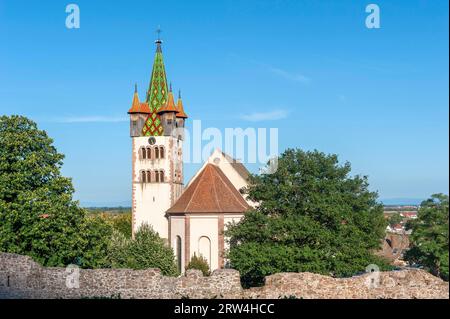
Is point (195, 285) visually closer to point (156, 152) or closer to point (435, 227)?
point (435, 227)

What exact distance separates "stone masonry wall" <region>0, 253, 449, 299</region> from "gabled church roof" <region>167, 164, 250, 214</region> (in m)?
23.3

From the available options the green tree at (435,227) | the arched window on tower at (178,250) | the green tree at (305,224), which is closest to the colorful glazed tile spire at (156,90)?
the arched window on tower at (178,250)

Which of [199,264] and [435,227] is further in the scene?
[199,264]

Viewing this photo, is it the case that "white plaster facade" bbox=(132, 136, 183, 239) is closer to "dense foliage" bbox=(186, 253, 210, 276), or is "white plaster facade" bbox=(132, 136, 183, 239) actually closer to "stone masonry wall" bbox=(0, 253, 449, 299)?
"dense foliage" bbox=(186, 253, 210, 276)

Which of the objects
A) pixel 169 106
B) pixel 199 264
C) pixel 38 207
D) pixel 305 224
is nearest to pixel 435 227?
pixel 305 224

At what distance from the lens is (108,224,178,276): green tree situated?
39594mm

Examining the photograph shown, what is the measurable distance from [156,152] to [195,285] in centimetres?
3205

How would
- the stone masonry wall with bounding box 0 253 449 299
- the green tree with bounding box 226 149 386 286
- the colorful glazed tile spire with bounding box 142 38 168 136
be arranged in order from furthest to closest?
the colorful glazed tile spire with bounding box 142 38 168 136, the green tree with bounding box 226 149 386 286, the stone masonry wall with bounding box 0 253 449 299

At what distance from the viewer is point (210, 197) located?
4584 cm

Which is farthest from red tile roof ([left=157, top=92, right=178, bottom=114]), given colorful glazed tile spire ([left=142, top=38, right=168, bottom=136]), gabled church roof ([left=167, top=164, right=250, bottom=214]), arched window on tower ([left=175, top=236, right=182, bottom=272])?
arched window on tower ([left=175, top=236, right=182, bottom=272])

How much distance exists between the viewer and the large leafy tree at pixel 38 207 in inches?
1118

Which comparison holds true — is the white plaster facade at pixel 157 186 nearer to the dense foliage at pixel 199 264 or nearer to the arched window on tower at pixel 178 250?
the arched window on tower at pixel 178 250

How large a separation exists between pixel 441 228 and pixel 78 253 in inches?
785

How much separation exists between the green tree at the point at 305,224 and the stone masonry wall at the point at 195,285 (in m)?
8.30
